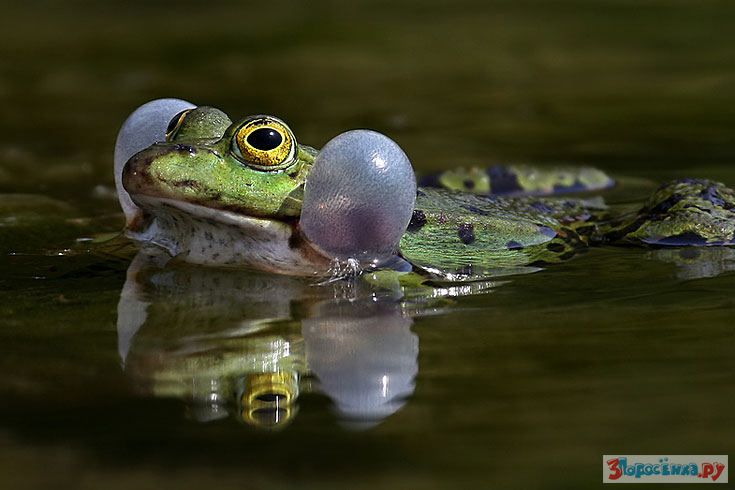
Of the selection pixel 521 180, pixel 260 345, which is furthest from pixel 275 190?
pixel 521 180

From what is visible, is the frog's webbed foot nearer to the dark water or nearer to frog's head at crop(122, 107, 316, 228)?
the dark water

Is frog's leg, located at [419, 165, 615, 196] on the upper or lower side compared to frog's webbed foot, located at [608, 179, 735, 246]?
upper

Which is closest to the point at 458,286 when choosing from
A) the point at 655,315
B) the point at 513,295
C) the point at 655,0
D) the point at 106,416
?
the point at 513,295

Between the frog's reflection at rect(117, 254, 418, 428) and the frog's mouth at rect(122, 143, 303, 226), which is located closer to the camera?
the frog's reflection at rect(117, 254, 418, 428)

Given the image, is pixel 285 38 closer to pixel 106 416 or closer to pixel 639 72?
pixel 639 72

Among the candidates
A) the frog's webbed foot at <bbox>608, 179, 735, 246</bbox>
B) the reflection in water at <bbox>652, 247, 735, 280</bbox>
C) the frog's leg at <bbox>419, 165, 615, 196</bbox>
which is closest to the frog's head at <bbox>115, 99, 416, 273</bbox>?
the reflection in water at <bbox>652, 247, 735, 280</bbox>

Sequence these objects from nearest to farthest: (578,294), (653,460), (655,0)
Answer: (653,460) → (578,294) → (655,0)

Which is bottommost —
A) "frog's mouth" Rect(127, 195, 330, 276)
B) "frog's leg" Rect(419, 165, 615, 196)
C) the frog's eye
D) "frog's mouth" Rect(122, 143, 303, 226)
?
"frog's mouth" Rect(127, 195, 330, 276)
